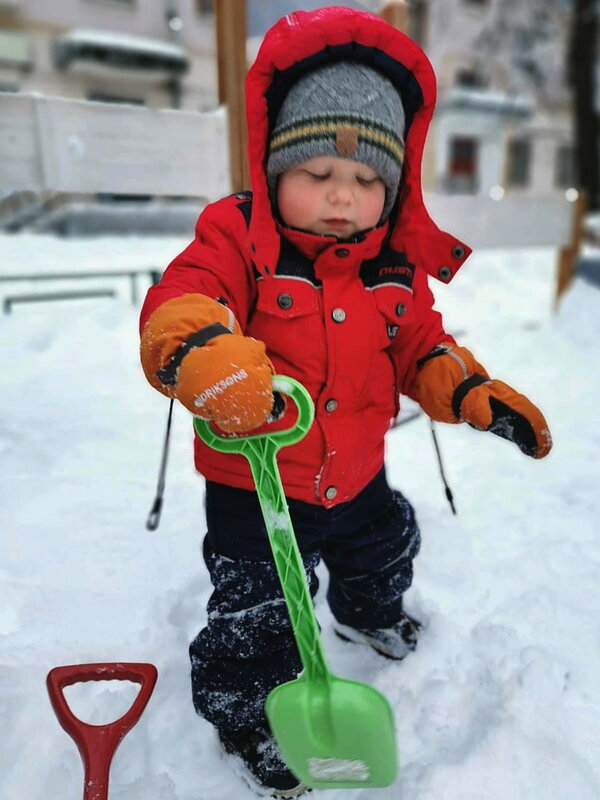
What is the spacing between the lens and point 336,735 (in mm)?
989

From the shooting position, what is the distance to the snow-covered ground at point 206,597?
1.18 m

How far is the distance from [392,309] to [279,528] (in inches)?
20.6

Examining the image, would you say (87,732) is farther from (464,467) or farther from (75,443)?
(464,467)

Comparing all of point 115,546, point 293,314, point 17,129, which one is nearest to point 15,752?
point 115,546

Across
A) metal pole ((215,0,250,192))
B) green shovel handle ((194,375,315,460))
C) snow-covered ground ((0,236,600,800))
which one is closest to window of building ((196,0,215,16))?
metal pole ((215,0,250,192))

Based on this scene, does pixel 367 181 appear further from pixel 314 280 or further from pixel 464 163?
pixel 464 163

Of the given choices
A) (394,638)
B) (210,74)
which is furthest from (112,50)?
(394,638)

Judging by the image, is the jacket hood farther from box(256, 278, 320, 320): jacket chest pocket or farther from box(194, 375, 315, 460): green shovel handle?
box(194, 375, 315, 460): green shovel handle

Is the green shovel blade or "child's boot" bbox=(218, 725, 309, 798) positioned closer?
the green shovel blade

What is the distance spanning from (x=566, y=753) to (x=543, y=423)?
666 mm

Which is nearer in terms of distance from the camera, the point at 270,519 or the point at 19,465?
the point at 270,519

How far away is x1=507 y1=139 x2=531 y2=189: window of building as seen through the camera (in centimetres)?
1889

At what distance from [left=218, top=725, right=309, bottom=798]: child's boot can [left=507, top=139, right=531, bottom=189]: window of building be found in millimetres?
20513

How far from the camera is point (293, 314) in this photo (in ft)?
3.70
